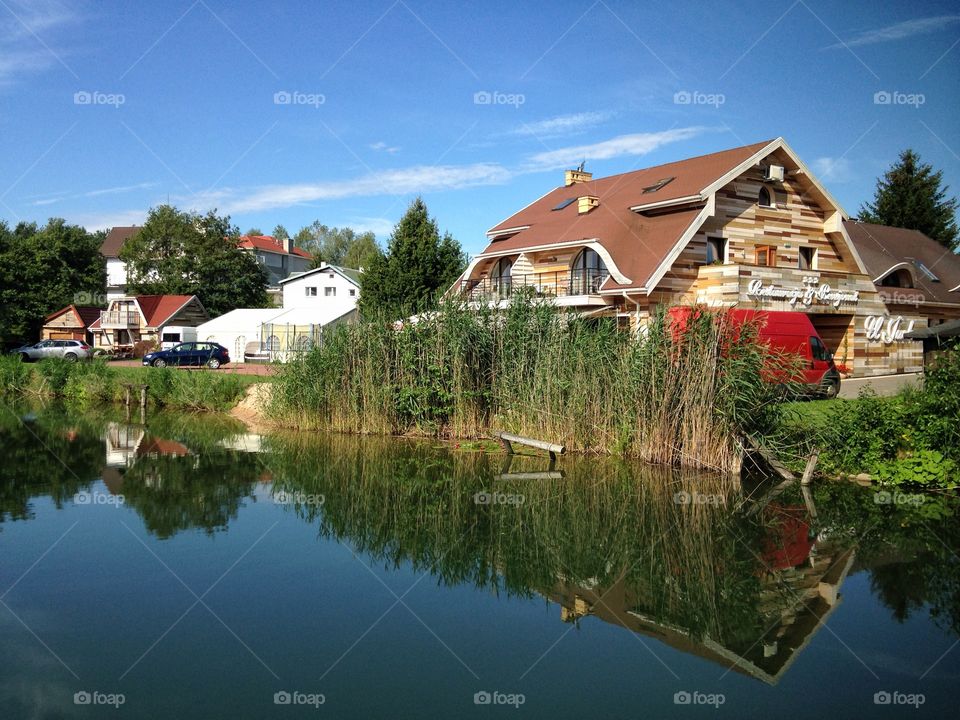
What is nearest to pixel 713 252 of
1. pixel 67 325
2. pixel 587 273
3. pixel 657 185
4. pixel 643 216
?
pixel 643 216

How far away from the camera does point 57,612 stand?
8.20 meters

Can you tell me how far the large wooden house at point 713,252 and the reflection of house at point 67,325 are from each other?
34260 millimetres

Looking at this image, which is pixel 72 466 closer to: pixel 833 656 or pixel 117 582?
pixel 117 582

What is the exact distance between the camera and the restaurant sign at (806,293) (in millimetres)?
25922

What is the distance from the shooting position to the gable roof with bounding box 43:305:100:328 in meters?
54.8

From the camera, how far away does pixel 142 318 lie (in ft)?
173

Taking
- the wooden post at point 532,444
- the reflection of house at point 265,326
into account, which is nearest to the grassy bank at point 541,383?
the wooden post at point 532,444

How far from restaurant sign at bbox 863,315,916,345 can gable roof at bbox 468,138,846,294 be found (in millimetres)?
4203

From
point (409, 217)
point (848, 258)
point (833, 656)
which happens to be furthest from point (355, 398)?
point (409, 217)

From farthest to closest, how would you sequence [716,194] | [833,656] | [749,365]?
[716,194] → [749,365] → [833,656]

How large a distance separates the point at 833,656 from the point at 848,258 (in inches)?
1043

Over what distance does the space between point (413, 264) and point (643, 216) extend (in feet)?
57.7

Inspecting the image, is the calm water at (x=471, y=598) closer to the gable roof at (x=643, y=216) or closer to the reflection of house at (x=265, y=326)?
the gable roof at (x=643, y=216)

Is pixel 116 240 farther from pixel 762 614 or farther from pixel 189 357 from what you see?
pixel 762 614
